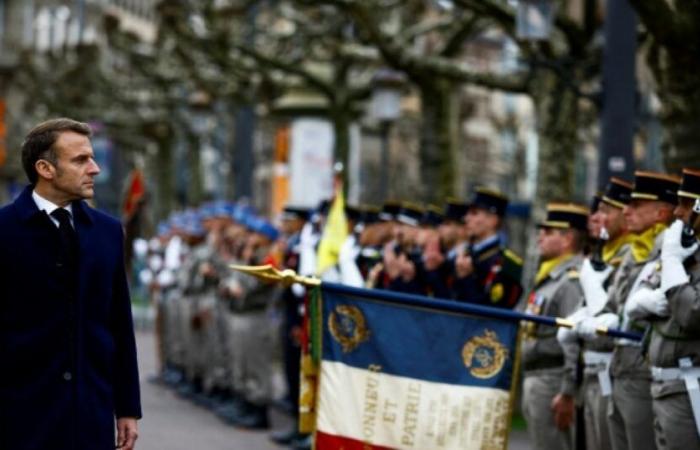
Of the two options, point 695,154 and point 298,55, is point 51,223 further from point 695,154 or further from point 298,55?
point 298,55

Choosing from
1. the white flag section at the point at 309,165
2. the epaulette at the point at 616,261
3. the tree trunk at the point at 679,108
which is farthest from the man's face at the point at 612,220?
the white flag section at the point at 309,165

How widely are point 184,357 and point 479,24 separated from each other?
22.6 ft

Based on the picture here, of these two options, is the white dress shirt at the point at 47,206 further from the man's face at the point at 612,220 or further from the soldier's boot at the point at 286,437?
the soldier's boot at the point at 286,437

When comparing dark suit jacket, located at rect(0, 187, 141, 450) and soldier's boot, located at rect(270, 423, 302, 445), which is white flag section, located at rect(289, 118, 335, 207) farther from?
dark suit jacket, located at rect(0, 187, 141, 450)

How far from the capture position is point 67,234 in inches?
293

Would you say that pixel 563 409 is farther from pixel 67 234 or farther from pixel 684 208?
pixel 67 234

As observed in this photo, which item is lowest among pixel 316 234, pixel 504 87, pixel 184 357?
pixel 184 357

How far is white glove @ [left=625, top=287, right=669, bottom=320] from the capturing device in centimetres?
898

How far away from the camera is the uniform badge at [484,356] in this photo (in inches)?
405

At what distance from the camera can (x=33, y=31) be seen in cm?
8494

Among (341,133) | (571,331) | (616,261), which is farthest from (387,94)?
(571,331)

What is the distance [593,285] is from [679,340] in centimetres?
151

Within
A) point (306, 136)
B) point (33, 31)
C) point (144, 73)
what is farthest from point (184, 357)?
point (33, 31)

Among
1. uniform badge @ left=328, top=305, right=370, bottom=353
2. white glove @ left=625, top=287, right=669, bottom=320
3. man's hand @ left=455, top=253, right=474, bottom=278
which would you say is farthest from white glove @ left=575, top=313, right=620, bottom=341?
man's hand @ left=455, top=253, right=474, bottom=278
